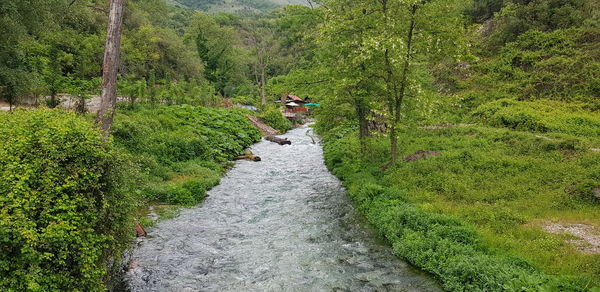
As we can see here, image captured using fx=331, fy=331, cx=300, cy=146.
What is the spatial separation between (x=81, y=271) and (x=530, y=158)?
56.4 ft

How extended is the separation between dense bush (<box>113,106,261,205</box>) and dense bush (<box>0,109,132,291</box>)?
3.85 metres

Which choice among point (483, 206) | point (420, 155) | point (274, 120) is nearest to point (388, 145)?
point (420, 155)

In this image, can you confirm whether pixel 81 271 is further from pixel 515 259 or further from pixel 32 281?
pixel 515 259

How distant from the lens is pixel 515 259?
7941 mm

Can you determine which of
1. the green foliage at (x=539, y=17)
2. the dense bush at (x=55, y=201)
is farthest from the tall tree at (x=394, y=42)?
the green foliage at (x=539, y=17)

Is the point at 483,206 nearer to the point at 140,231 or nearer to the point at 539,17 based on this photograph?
the point at 140,231

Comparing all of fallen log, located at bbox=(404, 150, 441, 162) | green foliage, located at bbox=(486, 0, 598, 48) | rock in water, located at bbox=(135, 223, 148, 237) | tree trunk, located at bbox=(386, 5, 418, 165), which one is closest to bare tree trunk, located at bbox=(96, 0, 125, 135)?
rock in water, located at bbox=(135, 223, 148, 237)

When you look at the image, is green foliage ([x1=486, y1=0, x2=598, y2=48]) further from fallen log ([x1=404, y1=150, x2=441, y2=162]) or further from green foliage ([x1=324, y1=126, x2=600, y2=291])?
fallen log ([x1=404, y1=150, x2=441, y2=162])

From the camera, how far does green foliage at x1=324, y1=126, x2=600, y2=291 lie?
761 cm

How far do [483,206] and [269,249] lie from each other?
733 centimetres

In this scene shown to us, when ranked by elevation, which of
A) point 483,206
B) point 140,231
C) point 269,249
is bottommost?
point 269,249

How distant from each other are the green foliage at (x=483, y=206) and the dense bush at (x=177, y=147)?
759 cm

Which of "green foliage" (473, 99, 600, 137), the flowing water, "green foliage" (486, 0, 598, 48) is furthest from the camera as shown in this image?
Answer: "green foliage" (486, 0, 598, 48)

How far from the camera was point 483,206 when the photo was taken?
11242 millimetres
